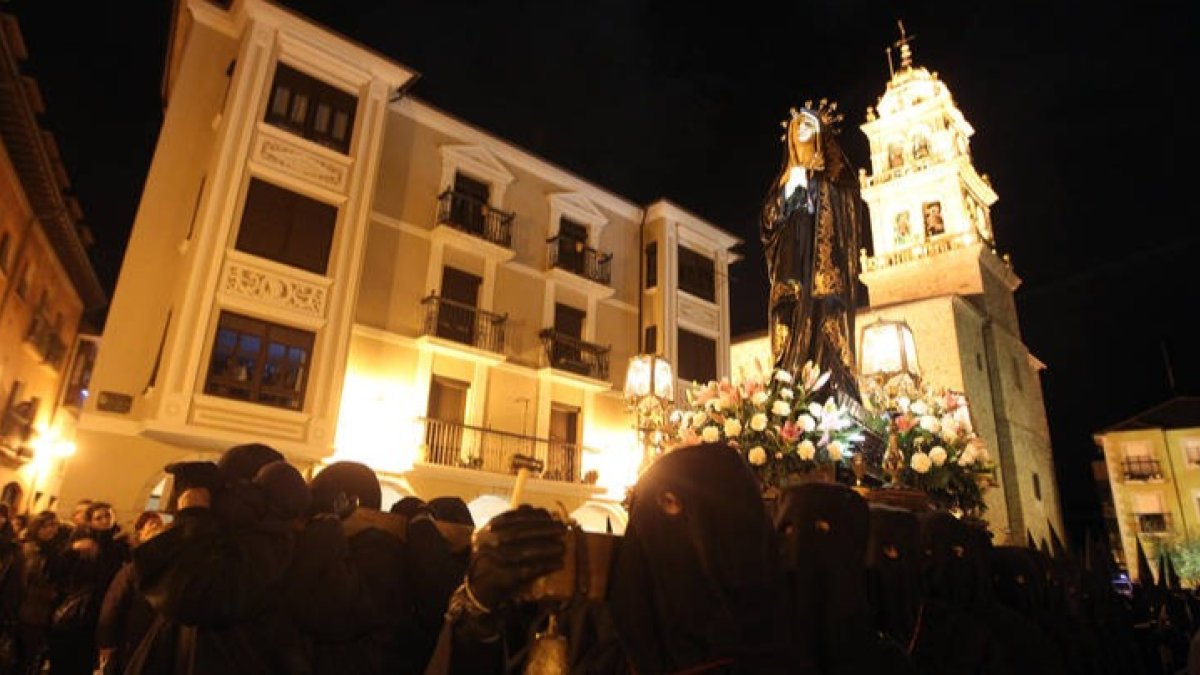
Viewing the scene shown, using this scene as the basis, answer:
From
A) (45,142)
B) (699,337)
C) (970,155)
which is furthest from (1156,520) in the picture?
(45,142)

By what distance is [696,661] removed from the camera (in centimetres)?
169

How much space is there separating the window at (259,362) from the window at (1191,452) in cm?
4015

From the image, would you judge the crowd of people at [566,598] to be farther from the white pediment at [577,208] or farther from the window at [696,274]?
the window at [696,274]

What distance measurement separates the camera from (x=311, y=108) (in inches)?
539

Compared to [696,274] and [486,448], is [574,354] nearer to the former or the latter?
[486,448]

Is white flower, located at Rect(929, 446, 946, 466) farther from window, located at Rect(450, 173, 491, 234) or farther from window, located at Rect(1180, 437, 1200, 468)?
window, located at Rect(1180, 437, 1200, 468)

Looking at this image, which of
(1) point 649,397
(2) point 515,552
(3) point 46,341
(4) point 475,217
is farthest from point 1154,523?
(3) point 46,341

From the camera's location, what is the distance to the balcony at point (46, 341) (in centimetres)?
2006

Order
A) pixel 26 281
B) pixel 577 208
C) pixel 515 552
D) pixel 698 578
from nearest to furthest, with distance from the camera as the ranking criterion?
1. pixel 515 552
2. pixel 698 578
3. pixel 577 208
4. pixel 26 281

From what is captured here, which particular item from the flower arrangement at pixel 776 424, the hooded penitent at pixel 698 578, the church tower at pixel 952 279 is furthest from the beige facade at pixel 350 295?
the church tower at pixel 952 279

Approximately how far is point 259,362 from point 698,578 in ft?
40.1

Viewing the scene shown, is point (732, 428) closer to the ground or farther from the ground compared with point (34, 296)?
closer to the ground

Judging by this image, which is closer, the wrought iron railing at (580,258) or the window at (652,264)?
the wrought iron railing at (580,258)

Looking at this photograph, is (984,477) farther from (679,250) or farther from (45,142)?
(45,142)
